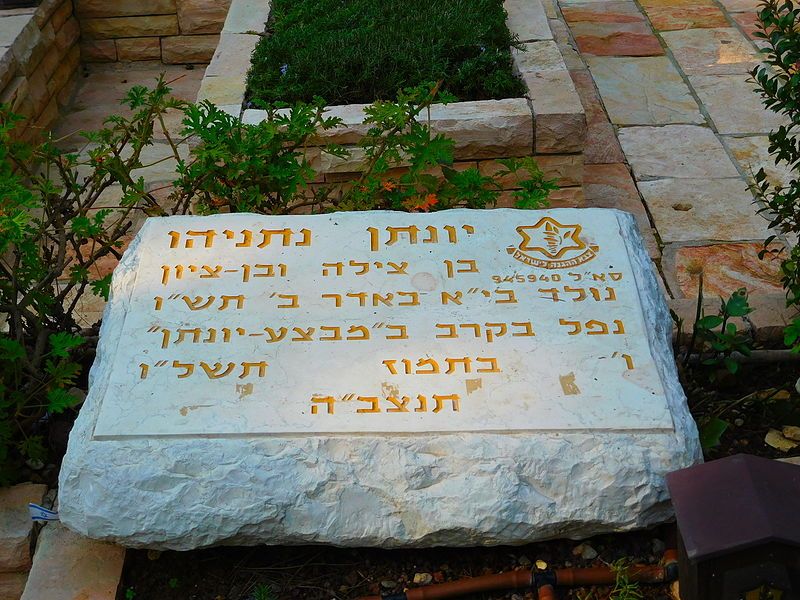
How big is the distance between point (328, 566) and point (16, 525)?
84 cm

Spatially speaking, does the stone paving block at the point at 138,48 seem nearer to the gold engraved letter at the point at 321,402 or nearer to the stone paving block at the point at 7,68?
the stone paving block at the point at 7,68

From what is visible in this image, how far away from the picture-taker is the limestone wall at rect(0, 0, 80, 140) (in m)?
4.80

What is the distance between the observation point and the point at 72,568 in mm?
2432

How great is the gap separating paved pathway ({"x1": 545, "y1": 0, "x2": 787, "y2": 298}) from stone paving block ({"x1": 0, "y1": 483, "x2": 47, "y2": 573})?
2374 mm

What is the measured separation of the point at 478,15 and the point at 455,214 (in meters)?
2.26

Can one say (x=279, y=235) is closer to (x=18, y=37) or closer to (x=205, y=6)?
(x=18, y=37)

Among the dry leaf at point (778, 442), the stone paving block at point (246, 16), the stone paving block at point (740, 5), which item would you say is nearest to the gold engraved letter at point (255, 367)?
the dry leaf at point (778, 442)

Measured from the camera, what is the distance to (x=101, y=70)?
593 cm

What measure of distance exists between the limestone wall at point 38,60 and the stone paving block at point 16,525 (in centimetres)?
252

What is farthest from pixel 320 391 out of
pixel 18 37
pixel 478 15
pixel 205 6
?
pixel 205 6

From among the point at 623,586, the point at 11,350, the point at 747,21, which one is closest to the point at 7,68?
the point at 11,350

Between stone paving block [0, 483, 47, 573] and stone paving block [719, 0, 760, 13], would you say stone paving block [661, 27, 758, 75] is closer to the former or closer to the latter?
stone paving block [719, 0, 760, 13]

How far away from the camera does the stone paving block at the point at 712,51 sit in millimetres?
5434

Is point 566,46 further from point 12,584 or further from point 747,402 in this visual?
point 12,584
